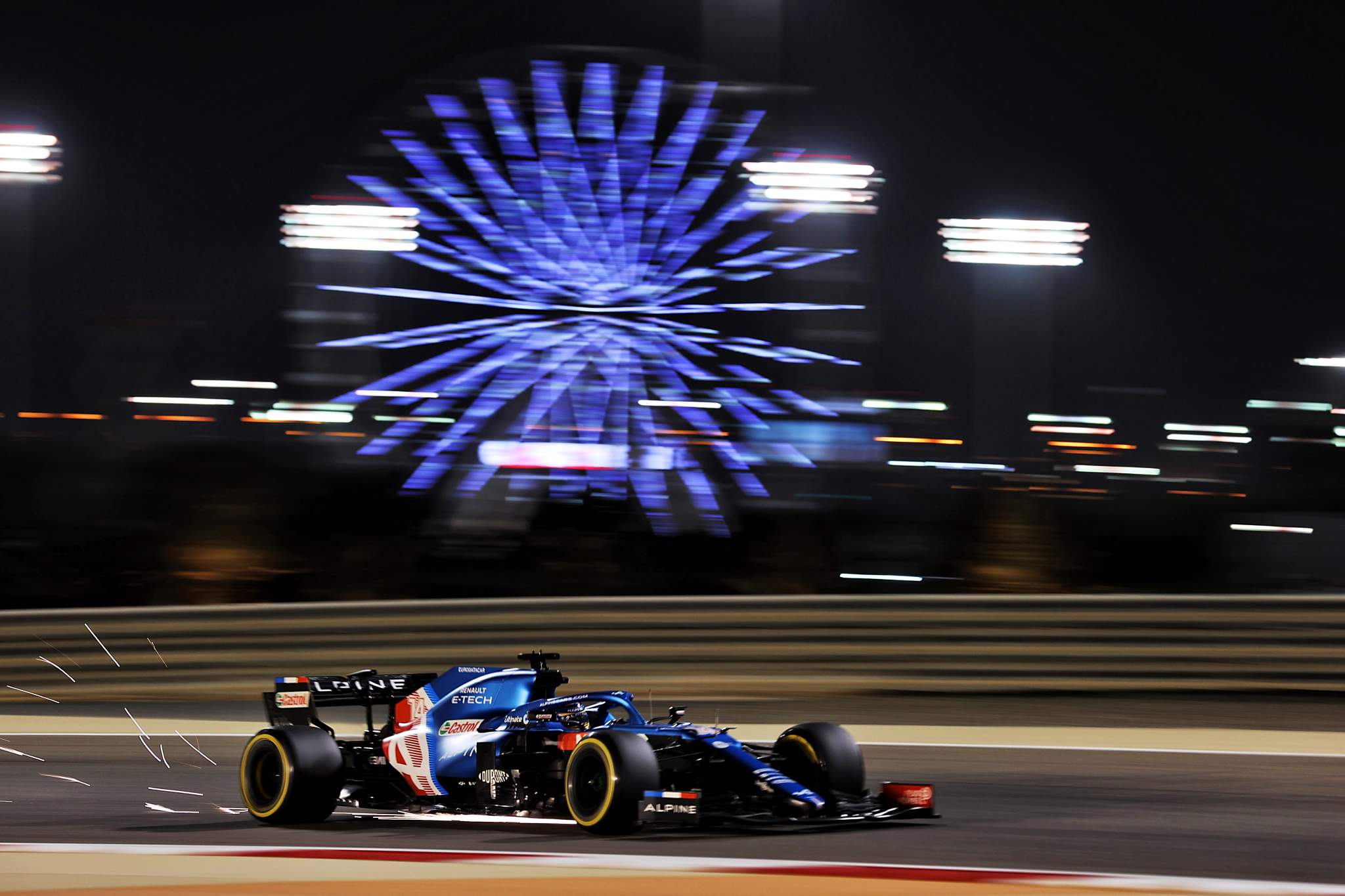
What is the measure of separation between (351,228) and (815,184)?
7785 mm

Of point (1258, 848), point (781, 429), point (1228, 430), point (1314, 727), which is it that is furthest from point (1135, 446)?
point (1258, 848)

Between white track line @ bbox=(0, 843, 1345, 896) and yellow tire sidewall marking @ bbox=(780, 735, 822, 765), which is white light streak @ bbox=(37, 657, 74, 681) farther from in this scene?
yellow tire sidewall marking @ bbox=(780, 735, 822, 765)

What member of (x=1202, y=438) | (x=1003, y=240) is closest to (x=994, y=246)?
(x=1003, y=240)

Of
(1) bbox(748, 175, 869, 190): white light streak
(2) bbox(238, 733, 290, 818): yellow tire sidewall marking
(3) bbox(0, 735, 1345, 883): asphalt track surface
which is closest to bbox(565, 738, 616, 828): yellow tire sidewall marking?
(3) bbox(0, 735, 1345, 883): asphalt track surface

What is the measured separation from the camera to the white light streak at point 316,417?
79.3ft

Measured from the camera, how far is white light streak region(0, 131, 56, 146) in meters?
25.0

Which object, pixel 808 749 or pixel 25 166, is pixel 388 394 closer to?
pixel 25 166

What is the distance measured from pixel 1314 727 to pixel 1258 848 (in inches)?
219

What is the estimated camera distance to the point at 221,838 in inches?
312

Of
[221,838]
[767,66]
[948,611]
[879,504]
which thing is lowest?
[221,838]

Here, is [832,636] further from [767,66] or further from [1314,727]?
[767,66]

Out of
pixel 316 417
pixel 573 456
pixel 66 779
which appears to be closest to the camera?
pixel 66 779

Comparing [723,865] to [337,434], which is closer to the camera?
[723,865]

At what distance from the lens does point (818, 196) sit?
25.2m
